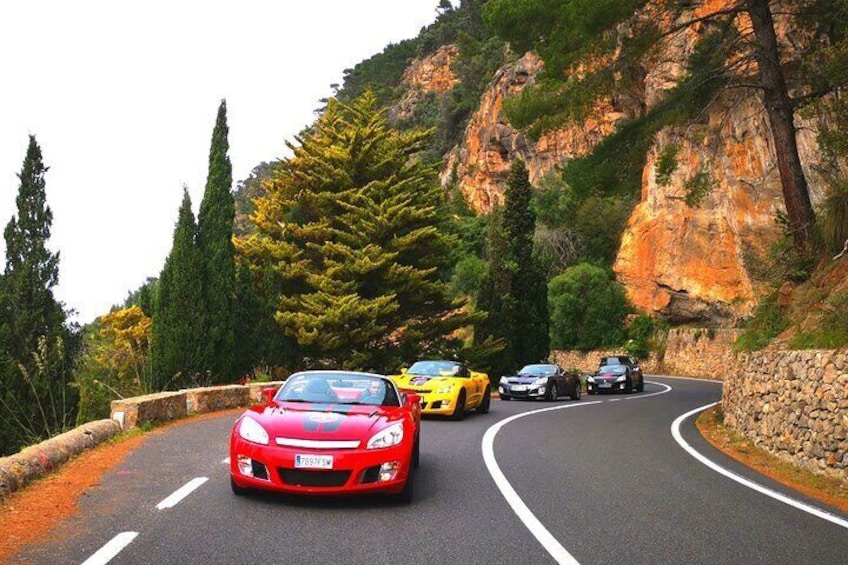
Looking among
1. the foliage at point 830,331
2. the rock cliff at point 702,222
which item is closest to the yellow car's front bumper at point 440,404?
the foliage at point 830,331

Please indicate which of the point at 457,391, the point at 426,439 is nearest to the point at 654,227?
the point at 457,391

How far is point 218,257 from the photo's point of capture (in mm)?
25812

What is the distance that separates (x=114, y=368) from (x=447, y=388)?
1518 cm

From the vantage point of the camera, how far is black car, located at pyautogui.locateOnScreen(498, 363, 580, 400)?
25480mm

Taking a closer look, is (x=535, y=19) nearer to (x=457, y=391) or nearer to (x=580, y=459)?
(x=457, y=391)

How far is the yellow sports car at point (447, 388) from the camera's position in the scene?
1689 cm

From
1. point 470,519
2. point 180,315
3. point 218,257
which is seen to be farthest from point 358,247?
point 470,519

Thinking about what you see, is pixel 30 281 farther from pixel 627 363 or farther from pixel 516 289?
pixel 627 363

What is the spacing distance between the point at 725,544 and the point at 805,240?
14.0m

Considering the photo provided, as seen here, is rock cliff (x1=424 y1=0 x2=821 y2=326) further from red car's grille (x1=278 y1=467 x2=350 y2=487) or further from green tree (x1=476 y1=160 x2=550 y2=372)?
red car's grille (x1=278 y1=467 x2=350 y2=487)

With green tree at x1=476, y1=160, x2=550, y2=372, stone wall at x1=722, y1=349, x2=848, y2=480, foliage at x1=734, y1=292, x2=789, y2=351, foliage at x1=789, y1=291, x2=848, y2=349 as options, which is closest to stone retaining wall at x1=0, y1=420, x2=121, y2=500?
stone wall at x1=722, y1=349, x2=848, y2=480

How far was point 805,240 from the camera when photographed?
59.1 feet

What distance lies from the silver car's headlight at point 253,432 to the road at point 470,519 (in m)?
0.59

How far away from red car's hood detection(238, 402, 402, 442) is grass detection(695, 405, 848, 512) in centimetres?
514
